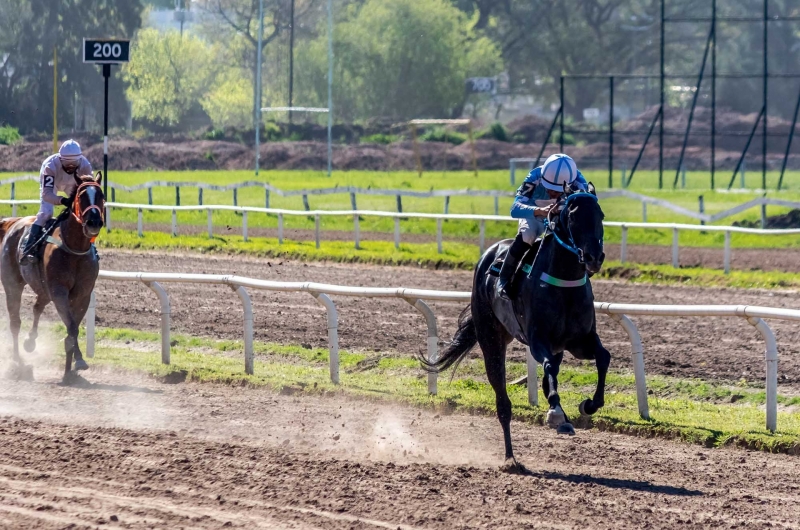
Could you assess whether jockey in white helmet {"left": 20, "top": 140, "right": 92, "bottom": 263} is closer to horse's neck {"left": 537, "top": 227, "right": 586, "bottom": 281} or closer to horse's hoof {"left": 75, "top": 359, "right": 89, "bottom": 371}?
horse's hoof {"left": 75, "top": 359, "right": 89, "bottom": 371}

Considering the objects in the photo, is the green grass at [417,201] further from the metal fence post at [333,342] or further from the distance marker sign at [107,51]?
the metal fence post at [333,342]

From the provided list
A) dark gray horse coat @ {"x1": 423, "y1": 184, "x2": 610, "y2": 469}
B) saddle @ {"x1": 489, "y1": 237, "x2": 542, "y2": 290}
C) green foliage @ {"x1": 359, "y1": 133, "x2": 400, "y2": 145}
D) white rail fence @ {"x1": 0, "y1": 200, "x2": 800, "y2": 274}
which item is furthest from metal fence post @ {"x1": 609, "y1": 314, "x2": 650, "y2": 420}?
green foliage @ {"x1": 359, "y1": 133, "x2": 400, "y2": 145}

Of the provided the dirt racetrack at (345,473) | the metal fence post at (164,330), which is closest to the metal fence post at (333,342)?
the dirt racetrack at (345,473)

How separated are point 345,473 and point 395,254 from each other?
38.0 feet

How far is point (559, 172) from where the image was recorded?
7016 mm

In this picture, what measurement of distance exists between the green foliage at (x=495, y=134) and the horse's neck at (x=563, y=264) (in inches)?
1764

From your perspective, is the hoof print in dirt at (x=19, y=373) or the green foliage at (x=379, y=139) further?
the green foliage at (x=379, y=139)

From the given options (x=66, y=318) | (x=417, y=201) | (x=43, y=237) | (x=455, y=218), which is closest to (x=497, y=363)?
(x=66, y=318)

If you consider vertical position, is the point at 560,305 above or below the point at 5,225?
below

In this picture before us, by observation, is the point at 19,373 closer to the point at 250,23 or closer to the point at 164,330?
the point at 164,330

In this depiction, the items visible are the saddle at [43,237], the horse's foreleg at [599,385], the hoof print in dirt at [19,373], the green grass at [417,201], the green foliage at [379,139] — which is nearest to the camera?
the horse's foreleg at [599,385]

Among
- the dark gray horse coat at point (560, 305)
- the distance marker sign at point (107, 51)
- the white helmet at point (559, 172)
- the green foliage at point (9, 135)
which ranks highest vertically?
the distance marker sign at point (107, 51)

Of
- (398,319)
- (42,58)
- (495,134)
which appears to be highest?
(42,58)

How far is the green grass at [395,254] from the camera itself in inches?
602
